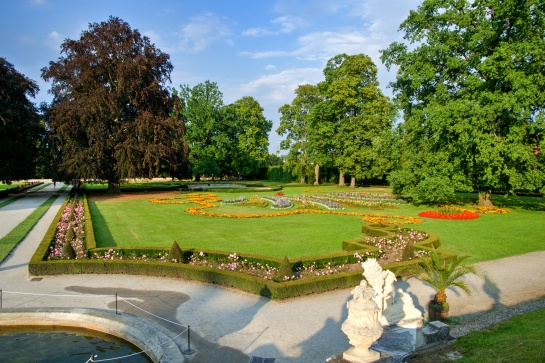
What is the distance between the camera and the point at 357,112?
2010 inches

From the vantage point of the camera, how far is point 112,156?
124ft

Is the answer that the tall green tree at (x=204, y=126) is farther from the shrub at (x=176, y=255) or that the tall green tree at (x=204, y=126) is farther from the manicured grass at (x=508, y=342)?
the manicured grass at (x=508, y=342)

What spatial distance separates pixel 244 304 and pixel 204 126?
54667mm

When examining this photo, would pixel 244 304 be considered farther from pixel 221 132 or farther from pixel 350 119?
pixel 221 132

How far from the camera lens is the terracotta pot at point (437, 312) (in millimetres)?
8672

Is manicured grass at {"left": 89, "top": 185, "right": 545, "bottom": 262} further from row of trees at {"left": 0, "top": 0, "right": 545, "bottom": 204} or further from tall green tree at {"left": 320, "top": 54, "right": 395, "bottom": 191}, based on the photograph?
tall green tree at {"left": 320, "top": 54, "right": 395, "bottom": 191}

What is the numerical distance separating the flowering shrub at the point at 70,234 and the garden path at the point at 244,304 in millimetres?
1136

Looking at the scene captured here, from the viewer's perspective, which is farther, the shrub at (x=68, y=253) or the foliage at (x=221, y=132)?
the foliage at (x=221, y=132)

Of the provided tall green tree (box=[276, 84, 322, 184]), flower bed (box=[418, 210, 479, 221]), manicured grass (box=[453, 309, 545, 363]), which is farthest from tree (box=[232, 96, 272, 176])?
manicured grass (box=[453, 309, 545, 363])

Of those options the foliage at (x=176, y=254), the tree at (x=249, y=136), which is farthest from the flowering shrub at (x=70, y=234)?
the tree at (x=249, y=136)

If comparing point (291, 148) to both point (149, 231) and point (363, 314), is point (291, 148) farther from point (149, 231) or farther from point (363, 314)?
point (363, 314)

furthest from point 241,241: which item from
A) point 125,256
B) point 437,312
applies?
point 437,312

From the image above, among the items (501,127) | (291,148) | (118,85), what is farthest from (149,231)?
(291,148)

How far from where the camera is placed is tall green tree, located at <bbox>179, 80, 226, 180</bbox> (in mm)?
61031
